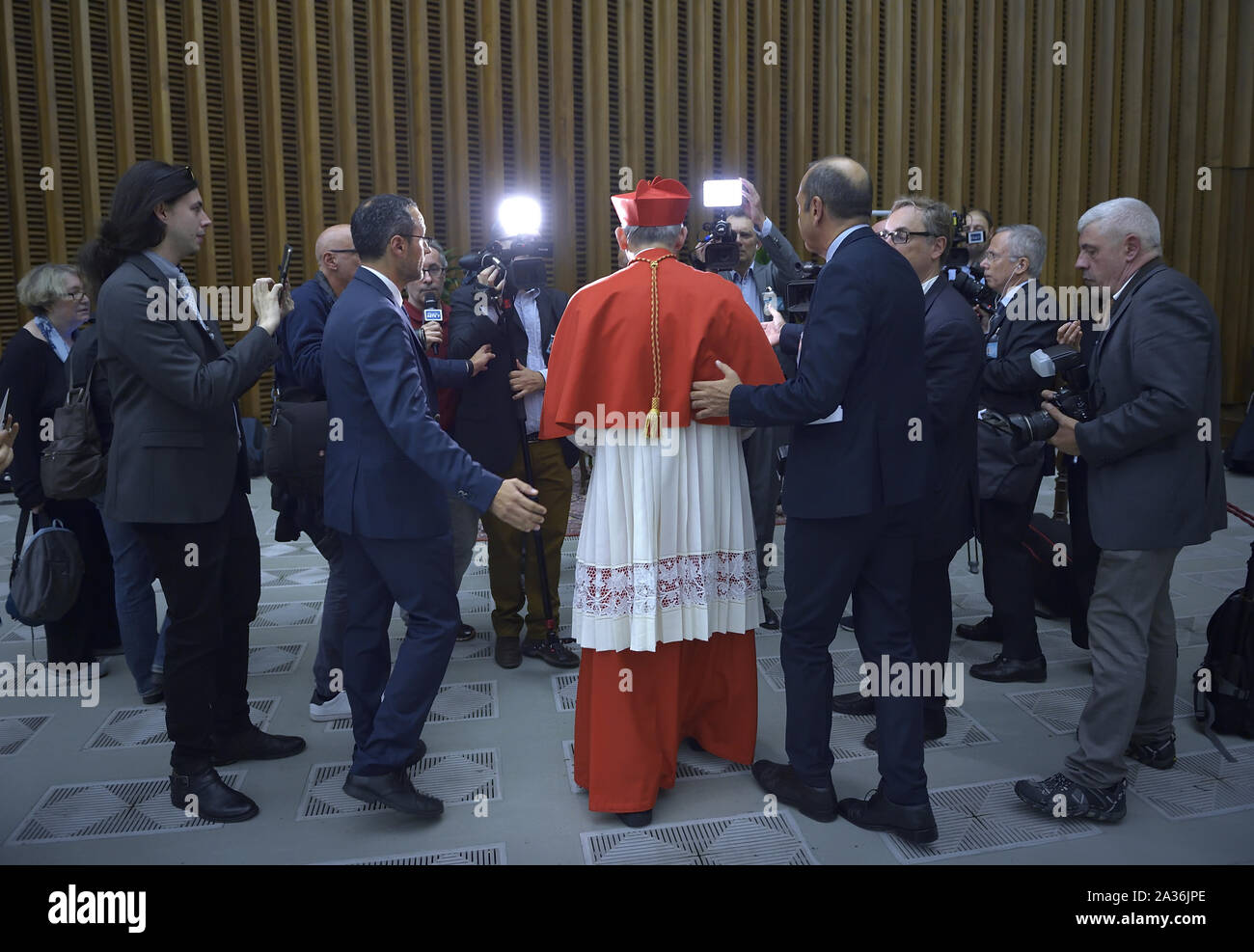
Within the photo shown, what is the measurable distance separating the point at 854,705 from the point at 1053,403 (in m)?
1.19

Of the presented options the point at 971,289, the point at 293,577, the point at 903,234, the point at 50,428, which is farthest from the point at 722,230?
the point at 293,577

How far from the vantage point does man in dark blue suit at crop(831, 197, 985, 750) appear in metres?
2.79

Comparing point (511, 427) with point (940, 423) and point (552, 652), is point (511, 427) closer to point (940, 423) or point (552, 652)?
point (552, 652)

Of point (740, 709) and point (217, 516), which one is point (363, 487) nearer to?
point (217, 516)

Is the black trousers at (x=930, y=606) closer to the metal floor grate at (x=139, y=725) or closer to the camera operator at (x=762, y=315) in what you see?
the camera operator at (x=762, y=315)

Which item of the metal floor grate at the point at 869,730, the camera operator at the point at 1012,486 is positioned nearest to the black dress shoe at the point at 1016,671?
the camera operator at the point at 1012,486

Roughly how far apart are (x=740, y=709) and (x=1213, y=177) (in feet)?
31.8

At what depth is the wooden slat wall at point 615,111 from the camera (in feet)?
21.0

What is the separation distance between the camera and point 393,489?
2348 millimetres

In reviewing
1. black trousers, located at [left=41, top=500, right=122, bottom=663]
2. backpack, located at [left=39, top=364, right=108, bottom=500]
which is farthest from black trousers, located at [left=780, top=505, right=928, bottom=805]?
black trousers, located at [left=41, top=500, right=122, bottom=663]

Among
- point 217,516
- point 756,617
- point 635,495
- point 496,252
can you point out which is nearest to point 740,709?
point 756,617

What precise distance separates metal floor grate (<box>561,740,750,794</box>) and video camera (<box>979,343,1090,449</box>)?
3.90 feet

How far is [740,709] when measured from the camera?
269 cm
